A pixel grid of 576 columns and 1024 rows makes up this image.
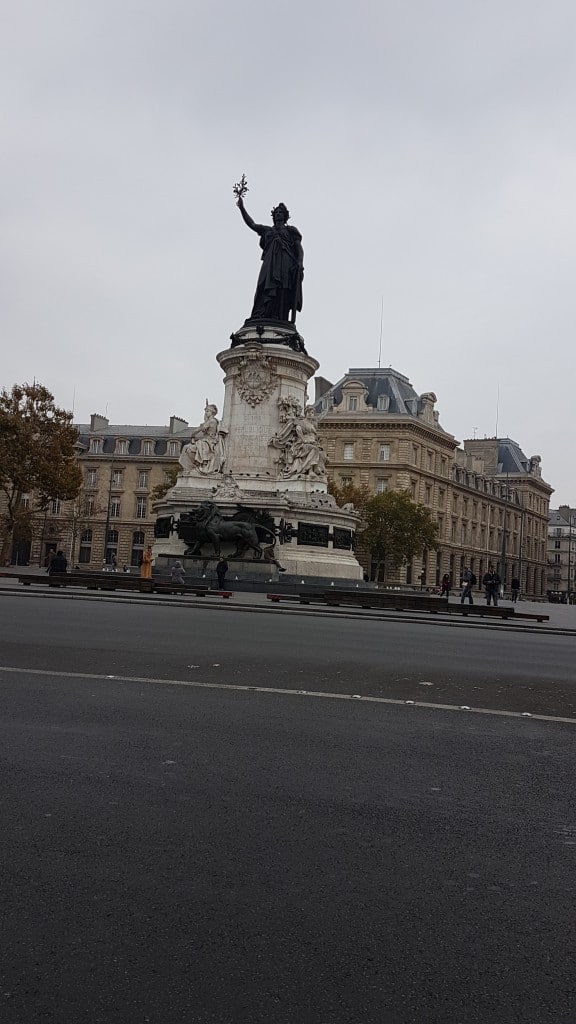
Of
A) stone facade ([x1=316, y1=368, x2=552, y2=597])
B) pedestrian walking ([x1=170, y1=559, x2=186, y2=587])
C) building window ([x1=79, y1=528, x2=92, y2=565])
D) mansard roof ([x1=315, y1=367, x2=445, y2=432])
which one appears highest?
mansard roof ([x1=315, y1=367, x2=445, y2=432])

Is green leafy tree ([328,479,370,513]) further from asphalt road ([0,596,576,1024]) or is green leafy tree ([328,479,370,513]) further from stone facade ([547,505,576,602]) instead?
stone facade ([547,505,576,602])

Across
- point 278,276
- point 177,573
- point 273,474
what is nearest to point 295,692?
point 177,573

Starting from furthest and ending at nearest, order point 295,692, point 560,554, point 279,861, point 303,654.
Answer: point 560,554
point 303,654
point 295,692
point 279,861

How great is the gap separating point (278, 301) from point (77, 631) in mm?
26972

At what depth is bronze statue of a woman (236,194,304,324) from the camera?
123 ft

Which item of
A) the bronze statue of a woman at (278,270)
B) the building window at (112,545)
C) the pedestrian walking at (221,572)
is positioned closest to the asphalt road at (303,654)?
the pedestrian walking at (221,572)

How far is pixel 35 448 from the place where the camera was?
48188 mm

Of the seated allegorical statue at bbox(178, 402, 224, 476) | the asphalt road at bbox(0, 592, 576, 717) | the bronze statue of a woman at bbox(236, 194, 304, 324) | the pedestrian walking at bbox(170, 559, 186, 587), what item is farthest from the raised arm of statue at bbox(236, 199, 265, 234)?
the asphalt road at bbox(0, 592, 576, 717)

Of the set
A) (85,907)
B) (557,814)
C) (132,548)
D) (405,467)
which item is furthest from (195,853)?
(132,548)

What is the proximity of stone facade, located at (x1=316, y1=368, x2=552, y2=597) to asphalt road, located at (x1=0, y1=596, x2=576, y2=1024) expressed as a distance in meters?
66.7

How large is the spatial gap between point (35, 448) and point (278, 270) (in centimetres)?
1845

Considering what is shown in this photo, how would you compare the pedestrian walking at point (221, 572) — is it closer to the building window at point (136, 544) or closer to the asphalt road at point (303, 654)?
the asphalt road at point (303, 654)

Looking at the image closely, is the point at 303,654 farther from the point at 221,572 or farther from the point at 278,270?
the point at 278,270

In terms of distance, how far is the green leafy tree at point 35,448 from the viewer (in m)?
47.5
